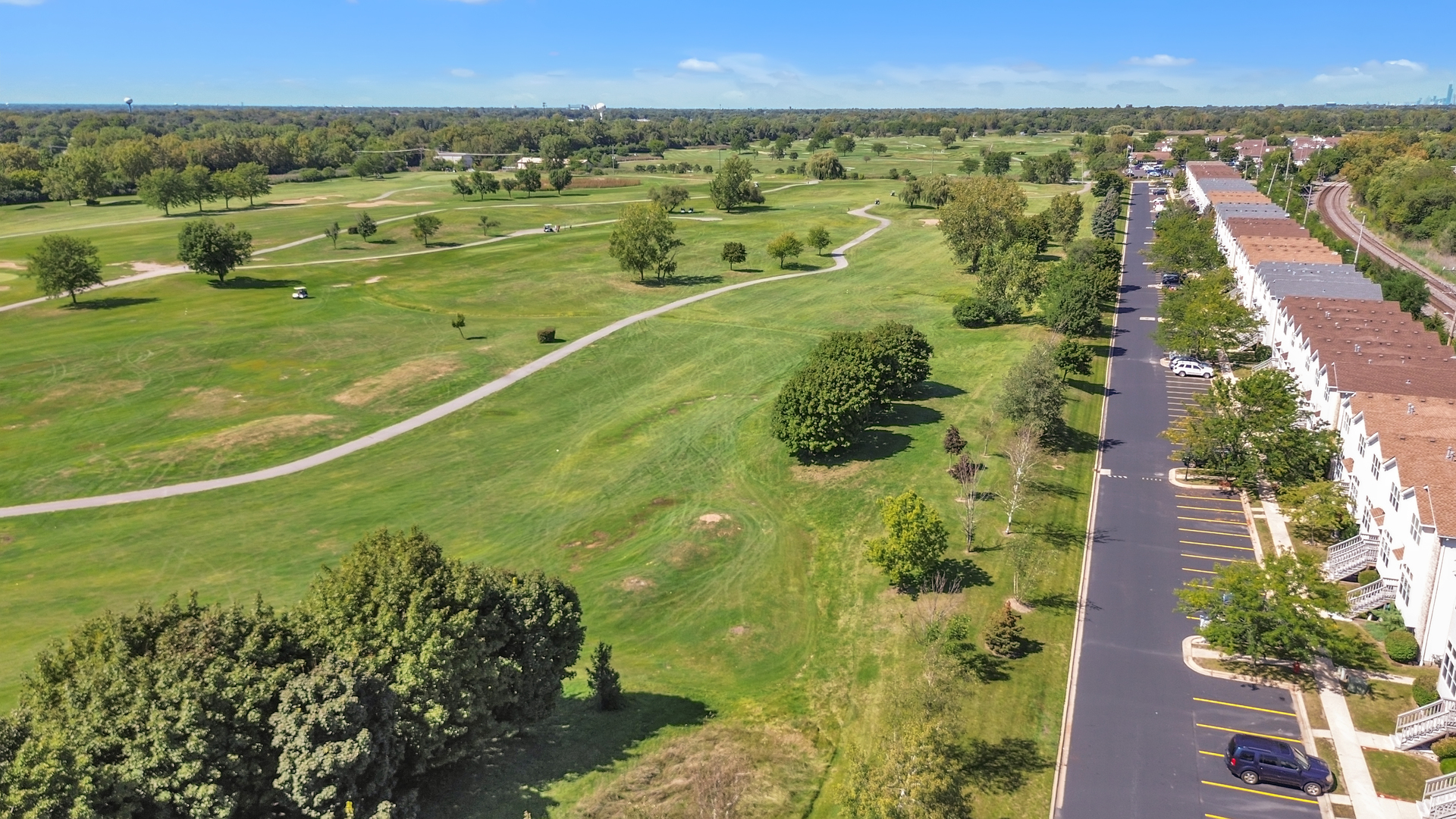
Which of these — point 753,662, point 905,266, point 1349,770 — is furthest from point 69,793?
point 905,266

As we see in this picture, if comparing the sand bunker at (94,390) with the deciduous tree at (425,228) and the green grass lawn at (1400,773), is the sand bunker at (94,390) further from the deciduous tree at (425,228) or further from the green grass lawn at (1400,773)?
the green grass lawn at (1400,773)

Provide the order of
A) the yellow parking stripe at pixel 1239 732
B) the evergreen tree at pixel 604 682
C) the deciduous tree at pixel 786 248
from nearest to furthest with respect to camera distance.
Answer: the yellow parking stripe at pixel 1239 732
the evergreen tree at pixel 604 682
the deciduous tree at pixel 786 248

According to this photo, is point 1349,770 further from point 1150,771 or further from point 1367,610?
point 1367,610

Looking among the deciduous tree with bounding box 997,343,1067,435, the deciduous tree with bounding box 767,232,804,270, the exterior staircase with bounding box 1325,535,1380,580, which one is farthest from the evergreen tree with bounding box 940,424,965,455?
the deciduous tree with bounding box 767,232,804,270

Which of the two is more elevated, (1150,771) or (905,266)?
(905,266)

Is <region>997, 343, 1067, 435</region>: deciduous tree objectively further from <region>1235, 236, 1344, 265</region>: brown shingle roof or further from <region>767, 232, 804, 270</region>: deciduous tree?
<region>767, 232, 804, 270</region>: deciduous tree

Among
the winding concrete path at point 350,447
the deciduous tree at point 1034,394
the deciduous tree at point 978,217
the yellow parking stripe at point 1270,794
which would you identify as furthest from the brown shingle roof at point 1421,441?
the winding concrete path at point 350,447
